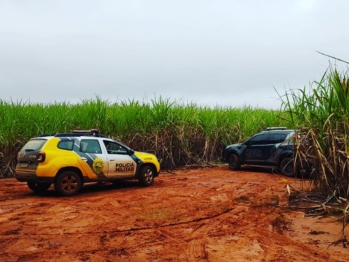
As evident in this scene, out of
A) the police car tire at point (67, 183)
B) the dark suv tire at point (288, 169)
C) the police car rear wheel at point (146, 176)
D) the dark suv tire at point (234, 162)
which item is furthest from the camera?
the dark suv tire at point (234, 162)

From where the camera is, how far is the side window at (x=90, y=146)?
39.8 ft

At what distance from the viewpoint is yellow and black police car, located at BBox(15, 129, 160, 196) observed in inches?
439

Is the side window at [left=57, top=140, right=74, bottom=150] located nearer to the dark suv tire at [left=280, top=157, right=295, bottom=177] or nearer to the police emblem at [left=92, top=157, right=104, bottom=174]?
the police emblem at [left=92, top=157, right=104, bottom=174]

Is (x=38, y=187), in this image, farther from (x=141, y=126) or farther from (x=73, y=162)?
(x=141, y=126)

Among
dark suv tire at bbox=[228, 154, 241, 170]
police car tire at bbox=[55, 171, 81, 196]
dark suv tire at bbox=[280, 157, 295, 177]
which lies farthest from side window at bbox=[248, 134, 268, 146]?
police car tire at bbox=[55, 171, 81, 196]

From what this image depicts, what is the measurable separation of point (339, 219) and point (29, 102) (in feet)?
49.6

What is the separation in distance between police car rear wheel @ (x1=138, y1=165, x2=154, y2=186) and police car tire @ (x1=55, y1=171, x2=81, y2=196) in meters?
2.36

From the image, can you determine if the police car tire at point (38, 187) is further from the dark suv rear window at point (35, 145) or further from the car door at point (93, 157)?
the car door at point (93, 157)

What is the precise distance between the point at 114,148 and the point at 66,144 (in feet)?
5.77

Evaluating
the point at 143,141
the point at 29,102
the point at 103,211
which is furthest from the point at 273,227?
the point at 29,102

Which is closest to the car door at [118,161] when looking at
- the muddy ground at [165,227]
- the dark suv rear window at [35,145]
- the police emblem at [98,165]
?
the police emblem at [98,165]

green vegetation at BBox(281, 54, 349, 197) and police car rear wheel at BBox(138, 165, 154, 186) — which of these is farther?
police car rear wheel at BBox(138, 165, 154, 186)

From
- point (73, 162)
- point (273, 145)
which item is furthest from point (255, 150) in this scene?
point (73, 162)

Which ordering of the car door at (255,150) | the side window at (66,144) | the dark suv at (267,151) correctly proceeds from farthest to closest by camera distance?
the car door at (255,150), the dark suv at (267,151), the side window at (66,144)
